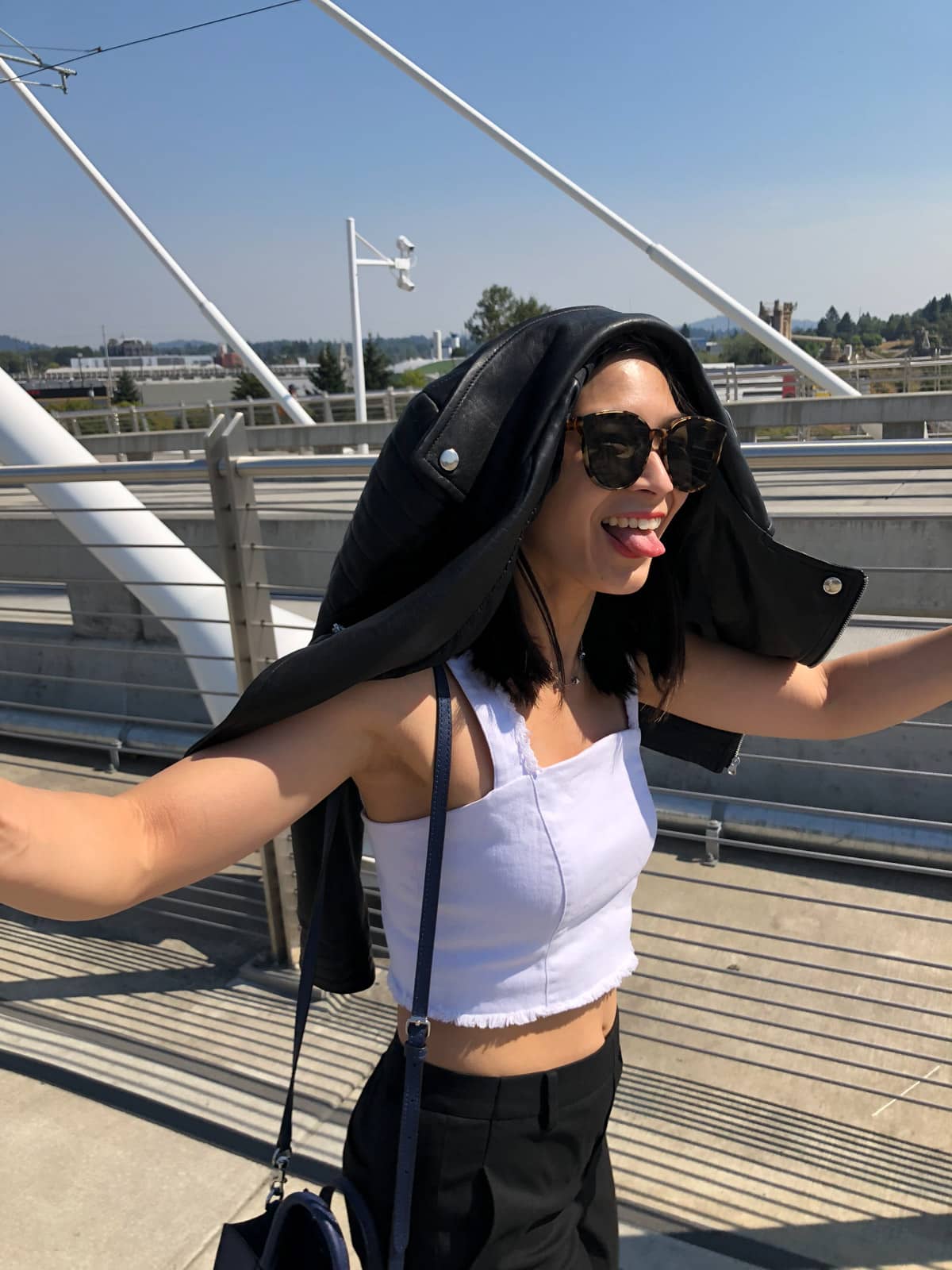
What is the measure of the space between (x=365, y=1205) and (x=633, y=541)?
1.04 metres

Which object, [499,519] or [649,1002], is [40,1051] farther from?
[499,519]

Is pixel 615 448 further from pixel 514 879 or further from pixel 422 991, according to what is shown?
pixel 422 991

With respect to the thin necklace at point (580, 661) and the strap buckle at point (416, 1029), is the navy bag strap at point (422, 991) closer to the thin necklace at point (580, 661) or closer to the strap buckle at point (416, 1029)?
the strap buckle at point (416, 1029)

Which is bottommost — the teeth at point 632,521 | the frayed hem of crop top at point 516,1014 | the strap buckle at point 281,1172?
the strap buckle at point 281,1172

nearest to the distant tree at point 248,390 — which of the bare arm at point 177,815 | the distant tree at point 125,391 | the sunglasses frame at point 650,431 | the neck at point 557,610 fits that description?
the distant tree at point 125,391

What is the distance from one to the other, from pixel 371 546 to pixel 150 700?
594cm

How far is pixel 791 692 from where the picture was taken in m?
1.79

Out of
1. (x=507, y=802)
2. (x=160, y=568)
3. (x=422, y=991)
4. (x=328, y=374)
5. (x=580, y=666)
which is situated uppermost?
(x=328, y=374)

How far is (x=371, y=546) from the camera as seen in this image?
133 centimetres

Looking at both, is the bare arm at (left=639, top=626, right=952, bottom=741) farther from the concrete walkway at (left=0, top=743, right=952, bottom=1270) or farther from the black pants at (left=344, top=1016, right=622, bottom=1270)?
the concrete walkway at (left=0, top=743, right=952, bottom=1270)

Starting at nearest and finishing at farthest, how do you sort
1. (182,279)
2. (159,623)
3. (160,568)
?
(160,568)
(159,623)
(182,279)

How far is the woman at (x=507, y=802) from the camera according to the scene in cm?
125

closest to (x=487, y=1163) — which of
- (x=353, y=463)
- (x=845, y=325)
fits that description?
(x=353, y=463)

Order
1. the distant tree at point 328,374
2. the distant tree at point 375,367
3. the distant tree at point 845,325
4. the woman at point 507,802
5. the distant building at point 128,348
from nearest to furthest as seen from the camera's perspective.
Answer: the woman at point 507,802, the distant tree at point 328,374, the distant tree at point 375,367, the distant tree at point 845,325, the distant building at point 128,348
